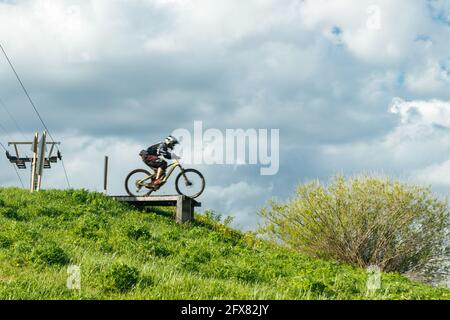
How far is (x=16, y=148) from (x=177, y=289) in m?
28.9

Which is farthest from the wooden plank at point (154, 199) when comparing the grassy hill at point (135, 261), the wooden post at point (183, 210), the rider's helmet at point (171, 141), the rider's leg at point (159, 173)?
the rider's helmet at point (171, 141)

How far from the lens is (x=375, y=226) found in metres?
20.6

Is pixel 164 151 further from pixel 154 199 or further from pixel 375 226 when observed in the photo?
pixel 375 226

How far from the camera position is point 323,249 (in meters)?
21.1

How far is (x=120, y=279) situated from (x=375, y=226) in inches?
530

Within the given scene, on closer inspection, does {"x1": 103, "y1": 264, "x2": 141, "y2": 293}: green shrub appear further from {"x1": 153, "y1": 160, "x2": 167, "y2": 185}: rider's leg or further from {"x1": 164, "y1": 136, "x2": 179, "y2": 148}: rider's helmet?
{"x1": 153, "y1": 160, "x2": 167, "y2": 185}: rider's leg

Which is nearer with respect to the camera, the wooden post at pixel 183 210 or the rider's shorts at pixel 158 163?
the rider's shorts at pixel 158 163

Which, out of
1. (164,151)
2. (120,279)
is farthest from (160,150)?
(120,279)

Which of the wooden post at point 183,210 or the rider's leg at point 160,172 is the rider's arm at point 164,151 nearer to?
the rider's leg at point 160,172

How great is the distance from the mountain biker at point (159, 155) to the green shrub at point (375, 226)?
512cm

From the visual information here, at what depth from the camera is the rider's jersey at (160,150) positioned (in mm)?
21344

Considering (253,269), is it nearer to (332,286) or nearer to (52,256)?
(332,286)

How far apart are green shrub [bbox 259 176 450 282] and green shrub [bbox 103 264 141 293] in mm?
12713
